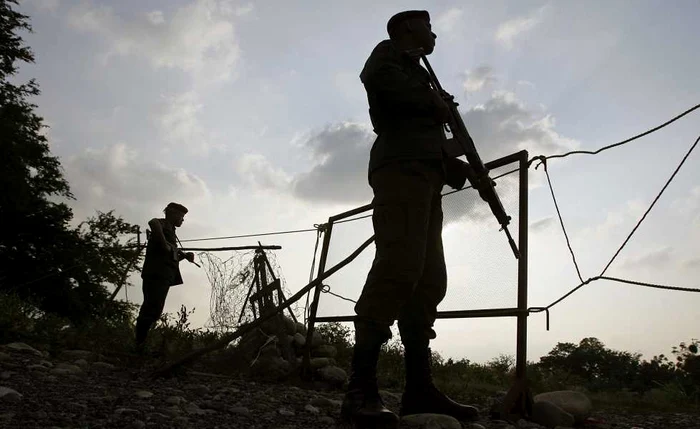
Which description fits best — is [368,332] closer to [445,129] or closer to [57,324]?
[445,129]

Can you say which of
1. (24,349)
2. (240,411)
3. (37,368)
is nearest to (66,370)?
(37,368)

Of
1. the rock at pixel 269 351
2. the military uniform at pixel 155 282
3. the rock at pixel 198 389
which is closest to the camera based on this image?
the rock at pixel 198 389

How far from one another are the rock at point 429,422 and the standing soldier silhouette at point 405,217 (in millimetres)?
198

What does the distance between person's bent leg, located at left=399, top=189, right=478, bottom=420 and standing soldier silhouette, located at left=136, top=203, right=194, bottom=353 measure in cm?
496

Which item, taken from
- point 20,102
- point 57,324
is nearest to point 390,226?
point 57,324

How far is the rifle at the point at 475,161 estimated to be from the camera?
12.8 ft

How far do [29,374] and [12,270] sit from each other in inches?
388

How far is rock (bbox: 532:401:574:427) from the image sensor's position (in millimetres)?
3963

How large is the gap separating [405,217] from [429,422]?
3.82 feet

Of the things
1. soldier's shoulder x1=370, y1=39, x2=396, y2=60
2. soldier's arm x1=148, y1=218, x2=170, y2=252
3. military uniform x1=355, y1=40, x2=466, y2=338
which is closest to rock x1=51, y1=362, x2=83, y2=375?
soldier's arm x1=148, y1=218, x2=170, y2=252

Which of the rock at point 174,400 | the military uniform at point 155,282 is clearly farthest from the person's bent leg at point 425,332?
the military uniform at point 155,282

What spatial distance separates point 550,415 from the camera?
398 centimetres

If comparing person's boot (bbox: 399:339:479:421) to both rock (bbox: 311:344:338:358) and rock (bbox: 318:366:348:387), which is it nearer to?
rock (bbox: 318:366:348:387)

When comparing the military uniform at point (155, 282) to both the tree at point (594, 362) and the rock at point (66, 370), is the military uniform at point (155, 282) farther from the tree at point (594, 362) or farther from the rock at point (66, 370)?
the tree at point (594, 362)
